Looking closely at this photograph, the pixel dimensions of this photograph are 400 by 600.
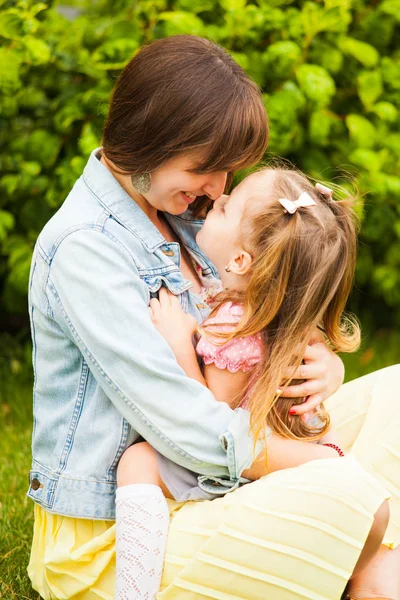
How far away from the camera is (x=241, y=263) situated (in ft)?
7.70

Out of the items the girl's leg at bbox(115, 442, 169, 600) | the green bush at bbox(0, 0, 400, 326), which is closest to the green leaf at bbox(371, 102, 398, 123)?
the green bush at bbox(0, 0, 400, 326)

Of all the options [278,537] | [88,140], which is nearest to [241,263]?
[278,537]

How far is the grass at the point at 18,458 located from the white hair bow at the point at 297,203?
3.98 ft

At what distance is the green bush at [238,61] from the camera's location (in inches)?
141

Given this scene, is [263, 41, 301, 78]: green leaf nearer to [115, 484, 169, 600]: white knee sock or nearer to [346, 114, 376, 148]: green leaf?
[346, 114, 376, 148]: green leaf

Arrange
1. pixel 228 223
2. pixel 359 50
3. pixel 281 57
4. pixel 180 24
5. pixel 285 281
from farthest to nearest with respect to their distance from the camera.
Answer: pixel 359 50 < pixel 281 57 < pixel 180 24 < pixel 228 223 < pixel 285 281

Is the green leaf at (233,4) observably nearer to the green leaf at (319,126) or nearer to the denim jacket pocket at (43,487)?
the green leaf at (319,126)

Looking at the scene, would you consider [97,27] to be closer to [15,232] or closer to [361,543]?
[15,232]

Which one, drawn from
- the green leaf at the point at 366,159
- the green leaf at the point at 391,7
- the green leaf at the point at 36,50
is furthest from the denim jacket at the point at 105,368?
the green leaf at the point at 391,7

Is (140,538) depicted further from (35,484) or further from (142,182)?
(142,182)

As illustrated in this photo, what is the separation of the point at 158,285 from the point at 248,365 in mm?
299

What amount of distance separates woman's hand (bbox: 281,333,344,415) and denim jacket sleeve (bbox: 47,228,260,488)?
231 millimetres

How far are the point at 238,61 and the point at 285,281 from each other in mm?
1526

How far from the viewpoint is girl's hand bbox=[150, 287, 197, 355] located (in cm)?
226
